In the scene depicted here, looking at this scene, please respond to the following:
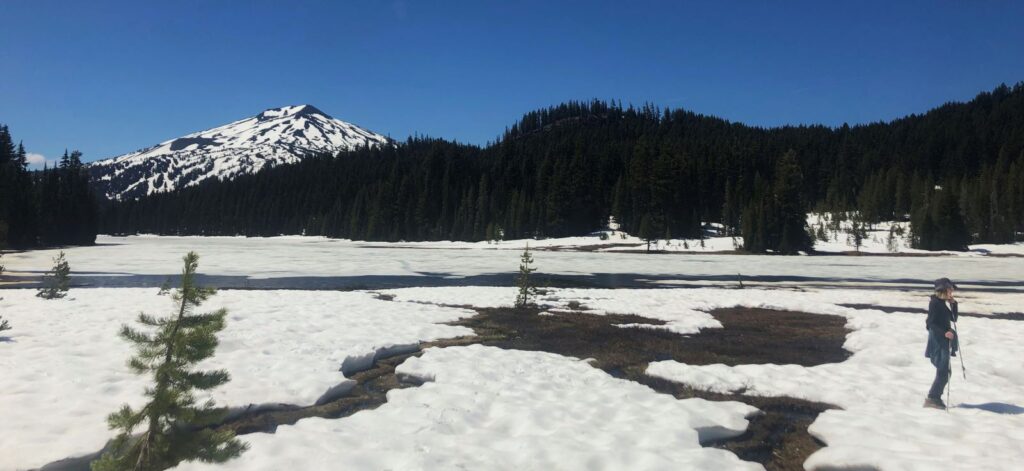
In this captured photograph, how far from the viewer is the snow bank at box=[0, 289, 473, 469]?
6.50 meters

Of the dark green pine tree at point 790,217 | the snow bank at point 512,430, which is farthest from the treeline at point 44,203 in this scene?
the dark green pine tree at point 790,217

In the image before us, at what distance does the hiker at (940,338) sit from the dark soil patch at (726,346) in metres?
1.52

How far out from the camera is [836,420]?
7336mm

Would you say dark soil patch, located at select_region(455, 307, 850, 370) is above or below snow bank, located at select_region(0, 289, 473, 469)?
below

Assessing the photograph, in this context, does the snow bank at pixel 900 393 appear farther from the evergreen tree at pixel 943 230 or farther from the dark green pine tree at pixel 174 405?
the evergreen tree at pixel 943 230

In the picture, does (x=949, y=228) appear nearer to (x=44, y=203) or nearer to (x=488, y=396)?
(x=488, y=396)

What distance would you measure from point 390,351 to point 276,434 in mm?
5478

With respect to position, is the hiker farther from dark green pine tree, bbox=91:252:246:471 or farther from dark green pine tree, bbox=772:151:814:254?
dark green pine tree, bbox=772:151:814:254

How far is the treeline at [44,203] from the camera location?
68312mm

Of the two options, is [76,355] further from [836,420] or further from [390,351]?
[836,420]

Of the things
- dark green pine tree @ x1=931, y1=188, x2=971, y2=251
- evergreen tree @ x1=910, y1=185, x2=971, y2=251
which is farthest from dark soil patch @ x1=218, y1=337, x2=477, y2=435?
dark green pine tree @ x1=931, y1=188, x2=971, y2=251

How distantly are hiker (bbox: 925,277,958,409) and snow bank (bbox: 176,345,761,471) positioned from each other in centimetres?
287

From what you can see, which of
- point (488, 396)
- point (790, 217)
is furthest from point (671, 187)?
point (488, 396)

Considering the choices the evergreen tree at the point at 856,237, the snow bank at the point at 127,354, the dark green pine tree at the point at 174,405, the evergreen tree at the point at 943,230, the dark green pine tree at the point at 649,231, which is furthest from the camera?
the dark green pine tree at the point at 649,231
